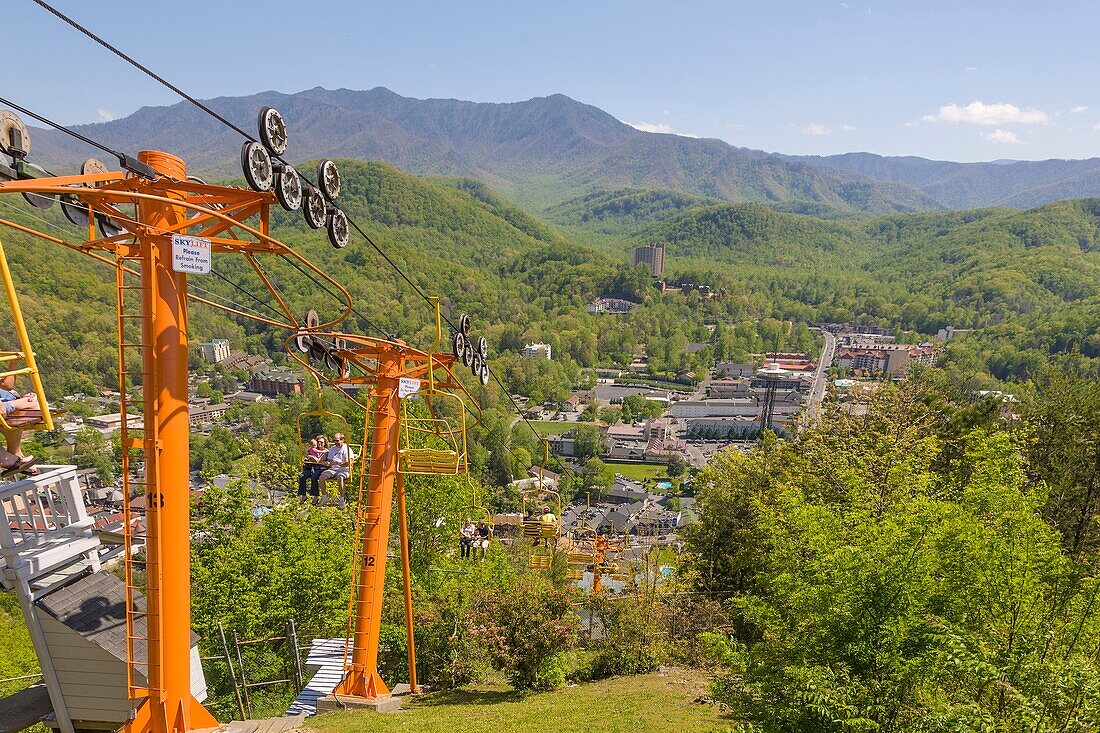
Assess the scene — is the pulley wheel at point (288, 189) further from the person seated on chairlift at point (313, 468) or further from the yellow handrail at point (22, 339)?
the person seated on chairlift at point (313, 468)

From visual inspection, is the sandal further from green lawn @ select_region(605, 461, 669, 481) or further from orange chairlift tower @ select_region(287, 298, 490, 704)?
green lawn @ select_region(605, 461, 669, 481)

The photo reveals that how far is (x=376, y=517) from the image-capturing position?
10.8m

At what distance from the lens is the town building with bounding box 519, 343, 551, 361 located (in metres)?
132

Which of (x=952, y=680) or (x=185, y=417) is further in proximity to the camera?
(x=952, y=680)

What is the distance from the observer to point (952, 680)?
7.53m

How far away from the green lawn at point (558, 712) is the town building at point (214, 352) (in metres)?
124

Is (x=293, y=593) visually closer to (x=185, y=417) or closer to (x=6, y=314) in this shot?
(x=185, y=417)

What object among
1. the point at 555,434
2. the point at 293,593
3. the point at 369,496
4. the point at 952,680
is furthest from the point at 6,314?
the point at 952,680

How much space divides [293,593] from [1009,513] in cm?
1600

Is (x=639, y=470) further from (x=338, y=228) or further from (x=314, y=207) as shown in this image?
(x=314, y=207)

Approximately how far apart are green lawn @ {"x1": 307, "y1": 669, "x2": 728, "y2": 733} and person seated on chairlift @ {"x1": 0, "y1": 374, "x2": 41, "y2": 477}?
545 cm

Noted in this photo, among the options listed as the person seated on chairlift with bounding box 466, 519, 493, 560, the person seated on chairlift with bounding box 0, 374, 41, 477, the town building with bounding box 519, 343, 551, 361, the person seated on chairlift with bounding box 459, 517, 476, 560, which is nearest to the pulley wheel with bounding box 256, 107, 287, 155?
the person seated on chairlift with bounding box 0, 374, 41, 477

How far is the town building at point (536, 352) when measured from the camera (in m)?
132

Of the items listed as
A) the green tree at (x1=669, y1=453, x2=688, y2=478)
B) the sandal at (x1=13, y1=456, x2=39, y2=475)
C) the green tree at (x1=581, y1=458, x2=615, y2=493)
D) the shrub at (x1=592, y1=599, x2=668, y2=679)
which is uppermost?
the sandal at (x1=13, y1=456, x2=39, y2=475)
